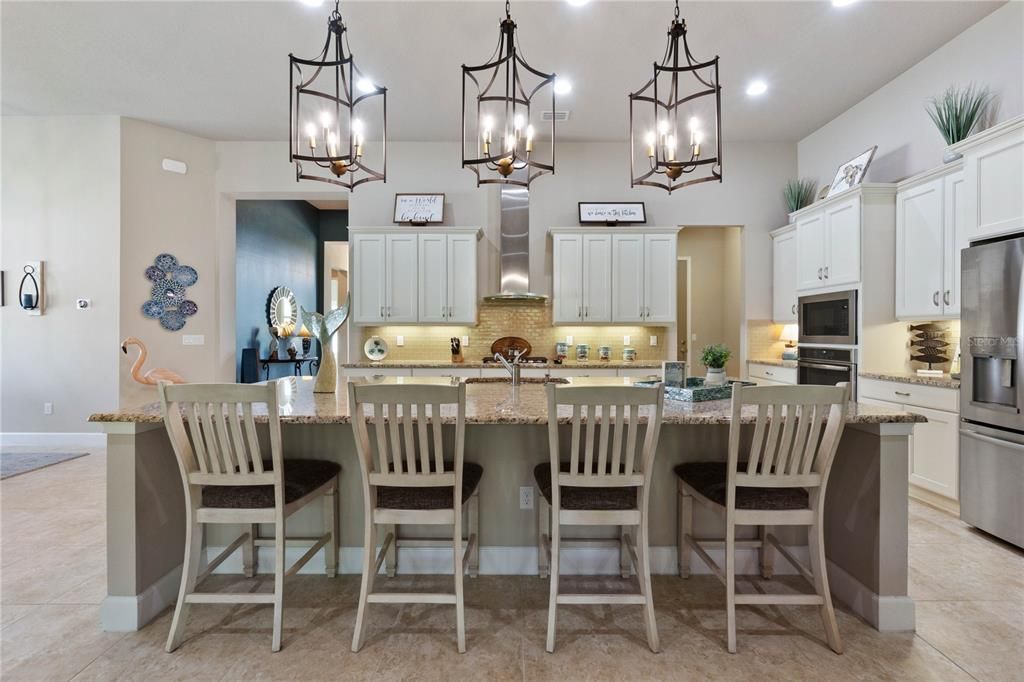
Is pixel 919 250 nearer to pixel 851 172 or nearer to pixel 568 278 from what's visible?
pixel 851 172

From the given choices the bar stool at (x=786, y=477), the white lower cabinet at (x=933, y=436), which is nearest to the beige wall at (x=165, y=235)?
the bar stool at (x=786, y=477)

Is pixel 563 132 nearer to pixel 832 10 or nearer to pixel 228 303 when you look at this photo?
pixel 832 10

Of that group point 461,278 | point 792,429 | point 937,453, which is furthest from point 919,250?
point 461,278

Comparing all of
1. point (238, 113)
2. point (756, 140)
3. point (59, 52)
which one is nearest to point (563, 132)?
point (756, 140)

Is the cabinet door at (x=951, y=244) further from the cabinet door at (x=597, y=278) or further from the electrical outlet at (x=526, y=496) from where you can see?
the electrical outlet at (x=526, y=496)

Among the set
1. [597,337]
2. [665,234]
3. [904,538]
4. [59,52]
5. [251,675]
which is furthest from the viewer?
[597,337]

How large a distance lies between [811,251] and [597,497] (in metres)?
3.80

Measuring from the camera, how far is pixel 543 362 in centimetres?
496

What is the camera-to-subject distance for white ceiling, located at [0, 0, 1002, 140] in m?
3.10

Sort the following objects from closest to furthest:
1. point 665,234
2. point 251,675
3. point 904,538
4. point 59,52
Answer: point 251,675, point 904,538, point 59,52, point 665,234

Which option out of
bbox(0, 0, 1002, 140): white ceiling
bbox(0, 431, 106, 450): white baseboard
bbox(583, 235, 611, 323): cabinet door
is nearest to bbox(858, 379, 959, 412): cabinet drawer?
bbox(583, 235, 611, 323): cabinet door

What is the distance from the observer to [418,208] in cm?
511

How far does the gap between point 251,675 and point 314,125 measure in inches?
82.4

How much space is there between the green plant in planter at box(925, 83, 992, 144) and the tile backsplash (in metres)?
2.75
